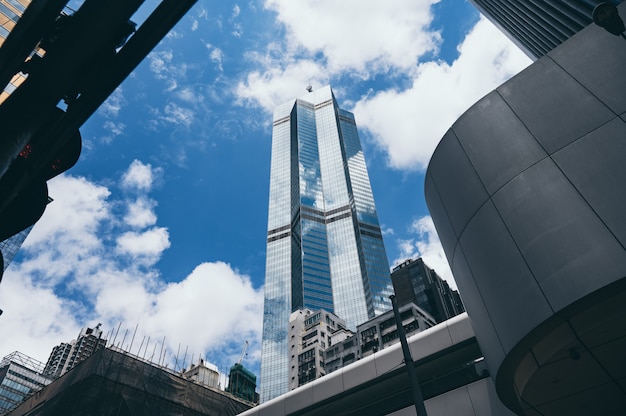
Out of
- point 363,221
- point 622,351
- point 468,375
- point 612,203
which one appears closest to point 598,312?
point 622,351

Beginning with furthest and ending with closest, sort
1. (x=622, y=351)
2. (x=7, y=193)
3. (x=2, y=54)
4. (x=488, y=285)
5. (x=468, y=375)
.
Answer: (x=468, y=375) → (x=488, y=285) → (x=622, y=351) → (x=7, y=193) → (x=2, y=54)

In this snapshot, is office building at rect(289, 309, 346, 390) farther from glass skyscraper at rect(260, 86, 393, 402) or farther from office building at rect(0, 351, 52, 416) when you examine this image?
office building at rect(0, 351, 52, 416)

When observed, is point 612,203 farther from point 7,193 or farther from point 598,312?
point 7,193

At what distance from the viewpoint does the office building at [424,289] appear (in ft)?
336

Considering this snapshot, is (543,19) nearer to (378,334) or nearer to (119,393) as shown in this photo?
(119,393)

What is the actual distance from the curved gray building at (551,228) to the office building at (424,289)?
304 feet

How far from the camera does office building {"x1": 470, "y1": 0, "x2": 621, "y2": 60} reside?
1194 inches

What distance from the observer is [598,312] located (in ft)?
29.8

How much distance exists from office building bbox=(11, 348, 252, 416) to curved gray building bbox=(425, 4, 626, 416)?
24.6m

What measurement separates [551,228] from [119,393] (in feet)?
93.0

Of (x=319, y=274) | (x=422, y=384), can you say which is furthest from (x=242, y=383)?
(x=422, y=384)

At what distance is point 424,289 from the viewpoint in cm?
10681

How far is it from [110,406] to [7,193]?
84.1 ft

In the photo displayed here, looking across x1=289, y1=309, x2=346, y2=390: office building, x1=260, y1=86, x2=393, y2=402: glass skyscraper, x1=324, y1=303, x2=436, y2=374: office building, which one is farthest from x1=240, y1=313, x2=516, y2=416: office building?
x1=260, y1=86, x2=393, y2=402: glass skyscraper
